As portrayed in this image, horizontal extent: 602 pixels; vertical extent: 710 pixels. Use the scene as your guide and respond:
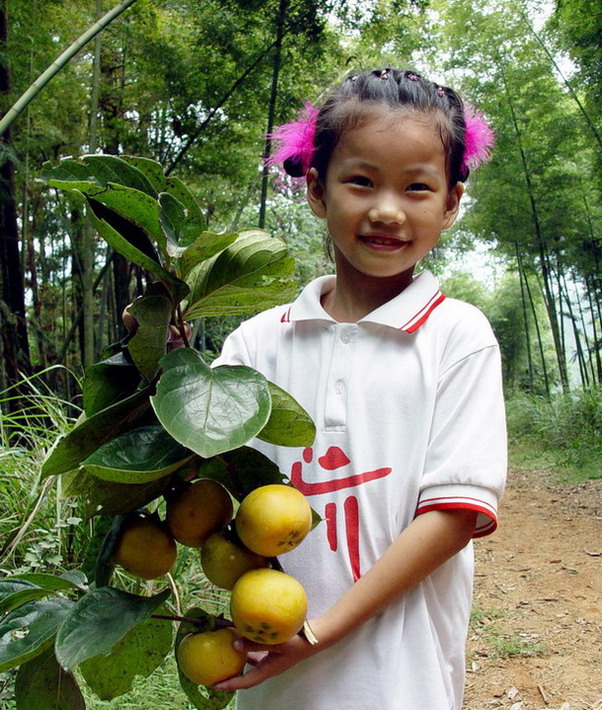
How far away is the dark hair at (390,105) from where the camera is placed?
0.89m

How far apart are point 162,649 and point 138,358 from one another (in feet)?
1.05

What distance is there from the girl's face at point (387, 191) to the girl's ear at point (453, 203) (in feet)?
0.24

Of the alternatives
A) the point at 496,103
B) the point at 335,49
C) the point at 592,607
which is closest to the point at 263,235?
the point at 592,607

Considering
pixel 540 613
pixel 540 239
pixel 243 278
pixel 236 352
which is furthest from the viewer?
pixel 540 239

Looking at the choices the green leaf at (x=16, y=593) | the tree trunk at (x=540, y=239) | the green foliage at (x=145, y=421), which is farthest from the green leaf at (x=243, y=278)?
the tree trunk at (x=540, y=239)

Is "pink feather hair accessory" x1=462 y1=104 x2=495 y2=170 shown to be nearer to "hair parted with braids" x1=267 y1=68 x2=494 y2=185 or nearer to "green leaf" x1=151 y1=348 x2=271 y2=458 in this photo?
"hair parted with braids" x1=267 y1=68 x2=494 y2=185

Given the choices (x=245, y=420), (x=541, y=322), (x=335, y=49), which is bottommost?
(x=245, y=420)

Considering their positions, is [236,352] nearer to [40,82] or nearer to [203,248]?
[203,248]

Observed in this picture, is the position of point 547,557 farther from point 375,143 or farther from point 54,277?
point 54,277

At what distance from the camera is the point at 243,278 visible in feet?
2.14

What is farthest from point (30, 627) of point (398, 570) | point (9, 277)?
point (9, 277)

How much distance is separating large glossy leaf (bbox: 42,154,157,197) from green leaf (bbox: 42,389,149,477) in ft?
0.64

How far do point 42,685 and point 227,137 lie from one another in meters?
5.42

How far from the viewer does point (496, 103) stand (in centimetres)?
738
